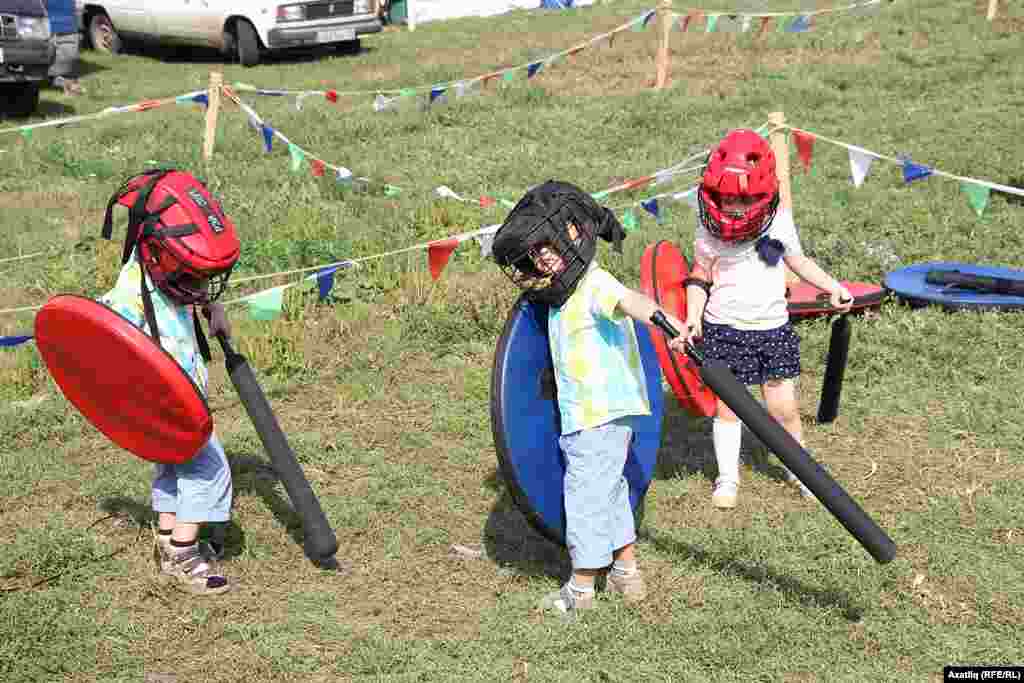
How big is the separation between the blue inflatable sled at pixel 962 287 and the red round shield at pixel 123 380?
4556 millimetres

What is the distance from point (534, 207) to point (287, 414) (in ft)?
8.54

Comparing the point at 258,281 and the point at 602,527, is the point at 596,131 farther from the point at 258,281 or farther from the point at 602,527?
the point at 602,527

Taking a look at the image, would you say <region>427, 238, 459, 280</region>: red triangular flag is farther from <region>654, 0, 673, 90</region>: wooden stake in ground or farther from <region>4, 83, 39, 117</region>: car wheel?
<region>4, 83, 39, 117</region>: car wheel

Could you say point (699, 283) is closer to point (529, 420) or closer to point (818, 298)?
point (529, 420)

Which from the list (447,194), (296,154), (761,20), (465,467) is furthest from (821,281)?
(761,20)

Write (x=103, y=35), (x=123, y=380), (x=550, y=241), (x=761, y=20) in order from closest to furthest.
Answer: (x=550, y=241) → (x=123, y=380) → (x=761, y=20) → (x=103, y=35)

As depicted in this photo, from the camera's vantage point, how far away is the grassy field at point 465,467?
13.6 ft

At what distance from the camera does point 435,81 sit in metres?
14.8

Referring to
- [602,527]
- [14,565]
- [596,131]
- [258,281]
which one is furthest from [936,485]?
[596,131]

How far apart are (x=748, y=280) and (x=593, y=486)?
132 cm

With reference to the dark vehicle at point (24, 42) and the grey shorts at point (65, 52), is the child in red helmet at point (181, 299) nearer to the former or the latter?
the dark vehicle at point (24, 42)

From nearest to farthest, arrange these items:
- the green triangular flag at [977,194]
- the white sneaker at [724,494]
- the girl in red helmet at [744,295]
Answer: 1. the girl in red helmet at [744,295]
2. the white sneaker at [724,494]
3. the green triangular flag at [977,194]

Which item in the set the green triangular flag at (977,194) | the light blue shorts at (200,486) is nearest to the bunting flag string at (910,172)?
the green triangular flag at (977,194)

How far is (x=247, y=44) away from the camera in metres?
17.3
